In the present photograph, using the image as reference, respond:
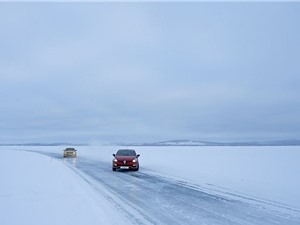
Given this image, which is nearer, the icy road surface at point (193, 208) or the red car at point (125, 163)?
the icy road surface at point (193, 208)

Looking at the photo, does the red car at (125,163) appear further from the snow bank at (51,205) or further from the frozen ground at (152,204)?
the snow bank at (51,205)

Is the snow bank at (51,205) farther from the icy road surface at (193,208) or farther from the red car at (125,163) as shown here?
the red car at (125,163)

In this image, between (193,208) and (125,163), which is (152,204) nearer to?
(193,208)

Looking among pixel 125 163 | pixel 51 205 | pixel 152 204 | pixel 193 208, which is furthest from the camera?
pixel 125 163

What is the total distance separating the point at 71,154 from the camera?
162ft

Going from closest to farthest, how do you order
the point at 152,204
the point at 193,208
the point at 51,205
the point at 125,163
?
the point at 193,208 → the point at 51,205 → the point at 152,204 → the point at 125,163

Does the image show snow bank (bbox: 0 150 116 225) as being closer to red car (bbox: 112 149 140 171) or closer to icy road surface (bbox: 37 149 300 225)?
icy road surface (bbox: 37 149 300 225)

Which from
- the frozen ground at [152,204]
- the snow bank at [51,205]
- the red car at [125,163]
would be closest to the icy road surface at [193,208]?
the frozen ground at [152,204]

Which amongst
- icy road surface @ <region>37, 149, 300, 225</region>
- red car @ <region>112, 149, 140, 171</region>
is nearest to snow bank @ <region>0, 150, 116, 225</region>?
icy road surface @ <region>37, 149, 300, 225</region>

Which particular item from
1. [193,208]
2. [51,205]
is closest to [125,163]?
[51,205]

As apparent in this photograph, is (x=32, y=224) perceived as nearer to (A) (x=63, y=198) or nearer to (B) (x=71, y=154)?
(A) (x=63, y=198)

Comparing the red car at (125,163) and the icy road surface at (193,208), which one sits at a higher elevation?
the red car at (125,163)

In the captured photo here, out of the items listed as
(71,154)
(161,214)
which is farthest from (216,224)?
(71,154)

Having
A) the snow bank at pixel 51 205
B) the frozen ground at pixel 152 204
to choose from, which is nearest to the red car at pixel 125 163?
the frozen ground at pixel 152 204
